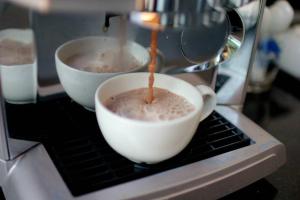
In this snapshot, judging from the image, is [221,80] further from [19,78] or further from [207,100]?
[19,78]

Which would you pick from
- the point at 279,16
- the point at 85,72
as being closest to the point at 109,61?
the point at 85,72

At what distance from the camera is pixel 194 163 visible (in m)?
0.40

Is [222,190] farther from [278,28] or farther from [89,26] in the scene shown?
[278,28]

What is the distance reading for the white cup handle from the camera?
0.42 metres

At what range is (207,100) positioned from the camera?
0.43 metres

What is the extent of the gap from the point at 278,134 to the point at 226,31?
0.20m

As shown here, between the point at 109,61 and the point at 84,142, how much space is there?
9cm

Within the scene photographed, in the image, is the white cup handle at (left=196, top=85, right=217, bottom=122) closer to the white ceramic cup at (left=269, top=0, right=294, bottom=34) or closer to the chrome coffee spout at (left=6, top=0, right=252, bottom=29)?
the chrome coffee spout at (left=6, top=0, right=252, bottom=29)

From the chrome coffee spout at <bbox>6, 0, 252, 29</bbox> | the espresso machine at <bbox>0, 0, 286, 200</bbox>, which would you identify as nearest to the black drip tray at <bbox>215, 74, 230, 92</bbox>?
the espresso machine at <bbox>0, 0, 286, 200</bbox>

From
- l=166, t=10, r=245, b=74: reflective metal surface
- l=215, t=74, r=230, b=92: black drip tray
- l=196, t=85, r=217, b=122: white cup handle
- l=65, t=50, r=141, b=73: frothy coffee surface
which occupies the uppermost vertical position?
l=166, t=10, r=245, b=74: reflective metal surface

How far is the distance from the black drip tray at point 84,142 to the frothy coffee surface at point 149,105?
43 mm

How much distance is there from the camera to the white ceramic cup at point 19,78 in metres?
0.38

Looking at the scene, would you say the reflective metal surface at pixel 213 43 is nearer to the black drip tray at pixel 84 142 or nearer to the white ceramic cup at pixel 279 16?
the black drip tray at pixel 84 142

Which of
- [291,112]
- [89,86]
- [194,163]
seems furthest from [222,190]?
[291,112]
